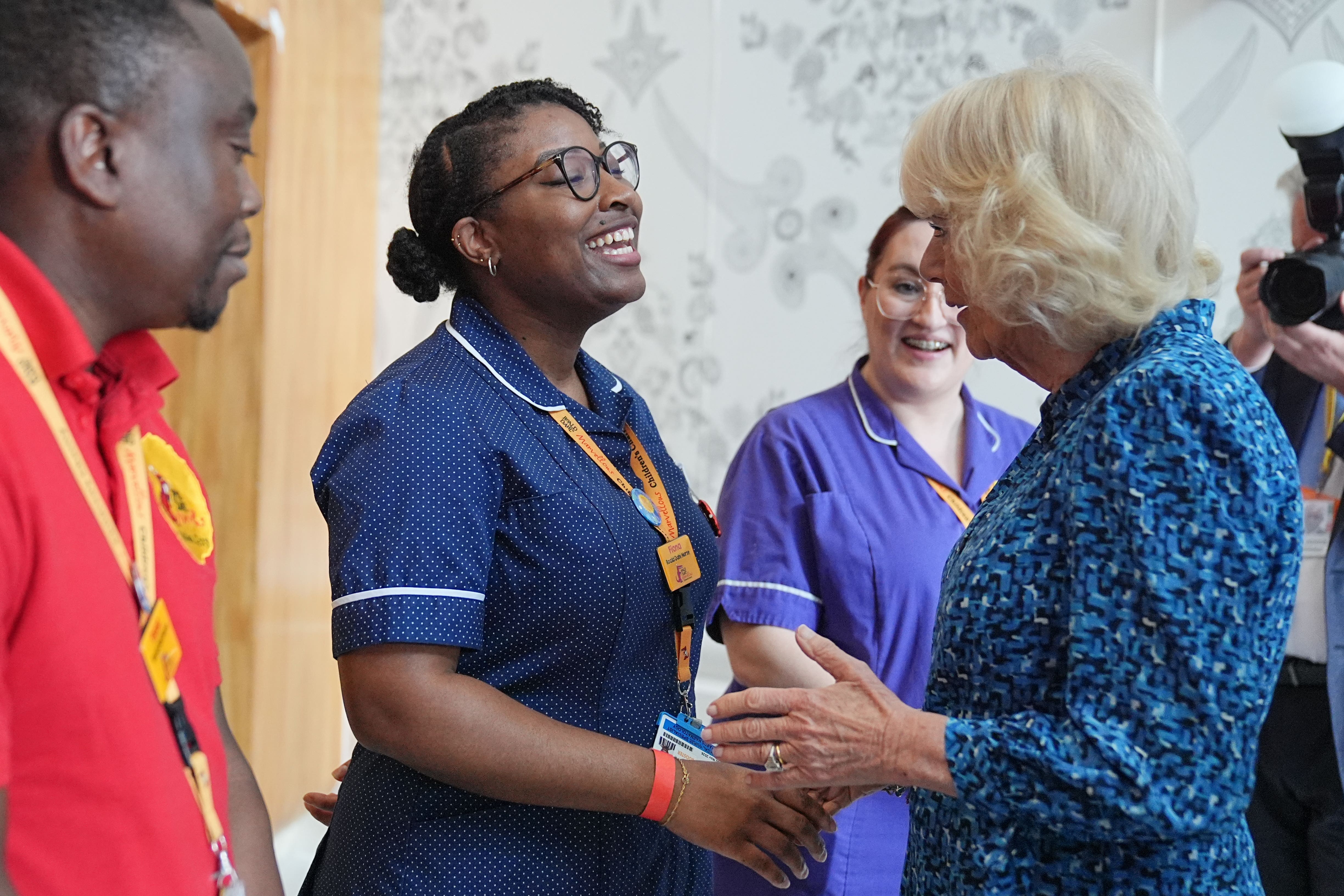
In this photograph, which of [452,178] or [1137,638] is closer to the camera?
[1137,638]

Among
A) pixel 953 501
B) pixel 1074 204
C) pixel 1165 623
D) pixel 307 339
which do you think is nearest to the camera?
pixel 1165 623

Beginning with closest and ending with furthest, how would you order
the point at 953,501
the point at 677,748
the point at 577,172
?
1. the point at 677,748
2. the point at 577,172
3. the point at 953,501

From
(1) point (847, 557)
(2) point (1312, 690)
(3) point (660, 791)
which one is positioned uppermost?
(1) point (847, 557)

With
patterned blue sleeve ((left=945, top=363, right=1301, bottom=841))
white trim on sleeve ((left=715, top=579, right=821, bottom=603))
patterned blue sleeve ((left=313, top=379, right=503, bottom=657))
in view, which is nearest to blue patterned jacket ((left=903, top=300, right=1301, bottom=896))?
patterned blue sleeve ((left=945, top=363, right=1301, bottom=841))

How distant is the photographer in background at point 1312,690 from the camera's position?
203 cm

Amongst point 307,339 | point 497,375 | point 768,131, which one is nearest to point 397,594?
point 497,375

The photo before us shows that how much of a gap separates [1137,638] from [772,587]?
100 centimetres

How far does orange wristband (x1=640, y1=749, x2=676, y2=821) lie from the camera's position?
1.40 meters

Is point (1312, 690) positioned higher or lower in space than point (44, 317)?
lower

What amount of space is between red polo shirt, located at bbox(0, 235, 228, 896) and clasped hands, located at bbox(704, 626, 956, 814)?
0.60 meters

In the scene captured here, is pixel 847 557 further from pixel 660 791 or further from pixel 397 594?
pixel 397 594

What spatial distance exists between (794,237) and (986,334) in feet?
6.90

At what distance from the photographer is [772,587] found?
206 centimetres

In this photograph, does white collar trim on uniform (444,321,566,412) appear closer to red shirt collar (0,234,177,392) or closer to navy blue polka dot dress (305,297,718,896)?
navy blue polka dot dress (305,297,718,896)
